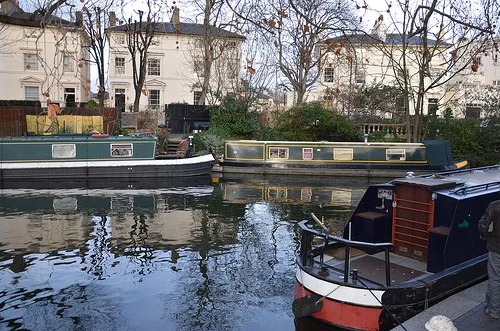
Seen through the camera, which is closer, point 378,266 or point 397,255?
point 378,266

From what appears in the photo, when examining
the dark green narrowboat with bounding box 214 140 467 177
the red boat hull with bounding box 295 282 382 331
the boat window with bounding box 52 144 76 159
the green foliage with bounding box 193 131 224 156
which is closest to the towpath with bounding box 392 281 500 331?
the red boat hull with bounding box 295 282 382 331

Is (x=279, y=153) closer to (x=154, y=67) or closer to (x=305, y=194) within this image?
(x=305, y=194)

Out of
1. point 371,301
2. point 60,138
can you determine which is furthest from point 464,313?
point 60,138

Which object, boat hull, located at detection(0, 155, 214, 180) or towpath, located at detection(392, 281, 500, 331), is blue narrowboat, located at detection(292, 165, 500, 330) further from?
boat hull, located at detection(0, 155, 214, 180)

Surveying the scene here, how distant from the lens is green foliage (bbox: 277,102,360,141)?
24.4m

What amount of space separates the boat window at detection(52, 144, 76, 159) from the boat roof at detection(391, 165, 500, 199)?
15.1 m

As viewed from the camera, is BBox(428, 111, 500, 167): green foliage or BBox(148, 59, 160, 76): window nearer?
BBox(428, 111, 500, 167): green foliage

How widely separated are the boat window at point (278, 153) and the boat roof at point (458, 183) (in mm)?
12580

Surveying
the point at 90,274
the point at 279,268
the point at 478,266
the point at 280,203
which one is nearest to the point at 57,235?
the point at 90,274

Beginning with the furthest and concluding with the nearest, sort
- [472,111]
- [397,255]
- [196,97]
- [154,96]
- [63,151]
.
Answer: [154,96]
[196,97]
[472,111]
[63,151]
[397,255]

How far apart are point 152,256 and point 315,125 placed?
16462 millimetres

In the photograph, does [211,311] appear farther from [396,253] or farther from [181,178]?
[181,178]

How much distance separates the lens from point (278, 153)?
21.2m

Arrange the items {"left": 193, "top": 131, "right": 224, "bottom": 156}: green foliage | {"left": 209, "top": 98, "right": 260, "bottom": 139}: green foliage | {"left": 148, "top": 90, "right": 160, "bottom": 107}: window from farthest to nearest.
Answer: {"left": 148, "top": 90, "right": 160, "bottom": 107}: window < {"left": 209, "top": 98, "right": 260, "bottom": 139}: green foliage < {"left": 193, "top": 131, "right": 224, "bottom": 156}: green foliage
